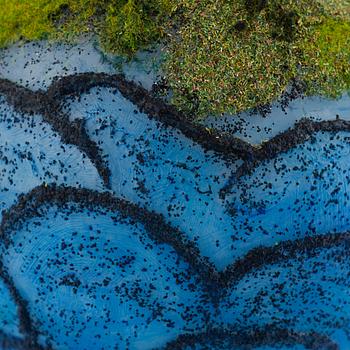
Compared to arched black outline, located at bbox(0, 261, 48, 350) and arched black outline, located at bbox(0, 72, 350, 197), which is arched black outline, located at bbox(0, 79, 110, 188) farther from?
arched black outline, located at bbox(0, 261, 48, 350)

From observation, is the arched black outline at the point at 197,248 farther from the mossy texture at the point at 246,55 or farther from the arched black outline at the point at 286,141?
the mossy texture at the point at 246,55

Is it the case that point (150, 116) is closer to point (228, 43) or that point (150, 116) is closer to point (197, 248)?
point (228, 43)

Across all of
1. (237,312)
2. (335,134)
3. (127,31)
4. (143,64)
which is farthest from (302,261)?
(127,31)

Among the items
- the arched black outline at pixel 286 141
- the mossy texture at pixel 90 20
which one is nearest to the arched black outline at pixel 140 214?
the arched black outline at pixel 286 141

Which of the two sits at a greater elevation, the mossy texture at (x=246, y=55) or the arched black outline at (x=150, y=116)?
the mossy texture at (x=246, y=55)

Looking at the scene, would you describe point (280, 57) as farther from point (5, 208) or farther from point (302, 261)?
point (5, 208)

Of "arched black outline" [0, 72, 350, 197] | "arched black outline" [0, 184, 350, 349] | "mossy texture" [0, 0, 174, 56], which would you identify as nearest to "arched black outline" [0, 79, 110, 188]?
"arched black outline" [0, 72, 350, 197]

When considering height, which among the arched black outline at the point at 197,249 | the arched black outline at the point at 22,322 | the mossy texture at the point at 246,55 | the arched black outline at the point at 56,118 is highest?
the mossy texture at the point at 246,55
